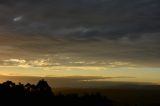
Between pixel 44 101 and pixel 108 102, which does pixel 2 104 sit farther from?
pixel 108 102

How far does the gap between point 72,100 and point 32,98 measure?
31.4 feet

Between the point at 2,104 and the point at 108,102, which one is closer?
the point at 2,104

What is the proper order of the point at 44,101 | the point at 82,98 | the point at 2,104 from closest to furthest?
the point at 2,104
the point at 44,101
the point at 82,98

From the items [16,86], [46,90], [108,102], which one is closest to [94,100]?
[108,102]

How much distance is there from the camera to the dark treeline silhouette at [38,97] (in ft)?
280

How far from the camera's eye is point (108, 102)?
302 ft

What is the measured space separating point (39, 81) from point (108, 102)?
48.8 feet

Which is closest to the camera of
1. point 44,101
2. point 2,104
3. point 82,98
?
point 2,104

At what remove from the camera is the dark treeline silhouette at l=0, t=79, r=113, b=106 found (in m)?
85.4

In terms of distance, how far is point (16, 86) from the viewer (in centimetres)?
8881

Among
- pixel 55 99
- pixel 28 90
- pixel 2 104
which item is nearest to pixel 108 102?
pixel 55 99

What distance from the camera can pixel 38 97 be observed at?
88438mm

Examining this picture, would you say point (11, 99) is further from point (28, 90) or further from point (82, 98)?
point (82, 98)

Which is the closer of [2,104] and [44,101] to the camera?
[2,104]
